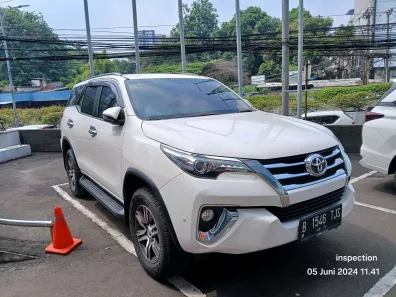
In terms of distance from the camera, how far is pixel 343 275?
307cm

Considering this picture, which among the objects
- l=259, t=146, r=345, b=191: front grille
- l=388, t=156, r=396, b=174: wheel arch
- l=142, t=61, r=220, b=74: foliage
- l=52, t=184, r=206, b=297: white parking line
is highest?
l=142, t=61, r=220, b=74: foliage

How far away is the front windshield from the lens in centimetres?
357

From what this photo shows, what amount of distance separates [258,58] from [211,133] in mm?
64288

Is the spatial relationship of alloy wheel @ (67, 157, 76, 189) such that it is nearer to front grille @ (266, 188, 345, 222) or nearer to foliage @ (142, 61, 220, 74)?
front grille @ (266, 188, 345, 222)

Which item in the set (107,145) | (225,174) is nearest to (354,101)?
(107,145)

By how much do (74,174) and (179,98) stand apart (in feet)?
8.08

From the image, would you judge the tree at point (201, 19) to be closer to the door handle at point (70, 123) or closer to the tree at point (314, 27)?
the tree at point (314, 27)

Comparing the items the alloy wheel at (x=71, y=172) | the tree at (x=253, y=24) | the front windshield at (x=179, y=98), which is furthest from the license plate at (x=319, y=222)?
the tree at (x=253, y=24)

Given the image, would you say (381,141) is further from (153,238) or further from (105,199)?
(105,199)

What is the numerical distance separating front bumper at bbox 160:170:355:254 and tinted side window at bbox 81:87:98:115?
2.51 meters

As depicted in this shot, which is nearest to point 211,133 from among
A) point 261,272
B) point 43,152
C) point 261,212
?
point 261,212

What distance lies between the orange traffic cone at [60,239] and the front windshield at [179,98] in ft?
4.68

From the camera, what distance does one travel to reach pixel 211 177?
8.18 ft

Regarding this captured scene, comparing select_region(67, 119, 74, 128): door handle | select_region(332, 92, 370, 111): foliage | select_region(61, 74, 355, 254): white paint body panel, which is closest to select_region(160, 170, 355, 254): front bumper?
select_region(61, 74, 355, 254): white paint body panel
